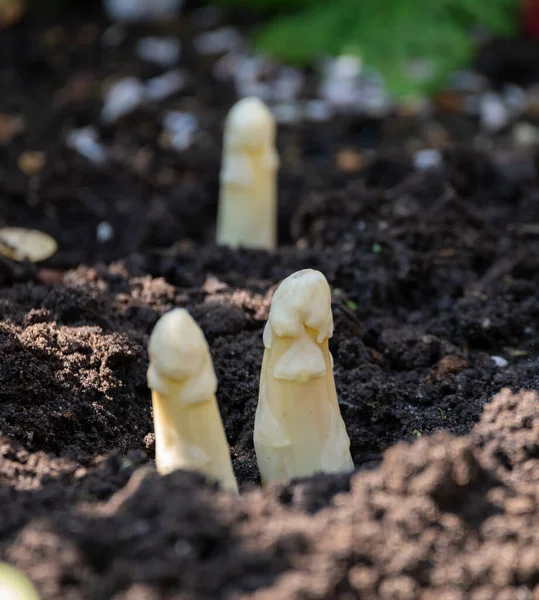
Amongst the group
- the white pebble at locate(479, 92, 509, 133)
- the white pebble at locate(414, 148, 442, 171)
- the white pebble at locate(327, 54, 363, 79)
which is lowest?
the white pebble at locate(479, 92, 509, 133)

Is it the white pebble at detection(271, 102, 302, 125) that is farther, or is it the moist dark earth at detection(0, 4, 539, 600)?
the white pebble at detection(271, 102, 302, 125)

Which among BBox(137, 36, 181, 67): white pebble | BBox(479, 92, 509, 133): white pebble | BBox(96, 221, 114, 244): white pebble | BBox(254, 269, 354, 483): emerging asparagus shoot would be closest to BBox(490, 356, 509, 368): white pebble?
BBox(254, 269, 354, 483): emerging asparagus shoot

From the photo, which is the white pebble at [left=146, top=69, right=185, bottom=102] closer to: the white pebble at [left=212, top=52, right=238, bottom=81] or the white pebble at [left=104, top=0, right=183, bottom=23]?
the white pebble at [left=212, top=52, right=238, bottom=81]

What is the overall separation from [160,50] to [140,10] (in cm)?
56

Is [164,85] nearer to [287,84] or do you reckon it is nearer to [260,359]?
[287,84]

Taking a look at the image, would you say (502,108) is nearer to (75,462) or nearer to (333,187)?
(333,187)

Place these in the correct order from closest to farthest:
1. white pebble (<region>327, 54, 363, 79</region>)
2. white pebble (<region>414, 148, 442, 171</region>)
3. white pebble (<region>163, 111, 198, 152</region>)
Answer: white pebble (<region>414, 148, 442, 171</region>) < white pebble (<region>163, 111, 198, 152</region>) < white pebble (<region>327, 54, 363, 79</region>)

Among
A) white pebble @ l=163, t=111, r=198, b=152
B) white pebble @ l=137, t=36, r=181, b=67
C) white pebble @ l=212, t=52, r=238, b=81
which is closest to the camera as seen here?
white pebble @ l=163, t=111, r=198, b=152

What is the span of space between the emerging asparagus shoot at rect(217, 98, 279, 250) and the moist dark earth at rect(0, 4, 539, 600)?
0.15 m

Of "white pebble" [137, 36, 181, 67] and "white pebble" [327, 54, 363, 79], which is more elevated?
"white pebble" [327, 54, 363, 79]

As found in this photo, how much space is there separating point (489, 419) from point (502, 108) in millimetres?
3015

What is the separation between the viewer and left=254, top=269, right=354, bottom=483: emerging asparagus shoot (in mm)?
1678

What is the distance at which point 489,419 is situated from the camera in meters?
1.71

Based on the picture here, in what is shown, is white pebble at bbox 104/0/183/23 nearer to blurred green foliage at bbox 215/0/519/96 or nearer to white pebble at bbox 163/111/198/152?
blurred green foliage at bbox 215/0/519/96
